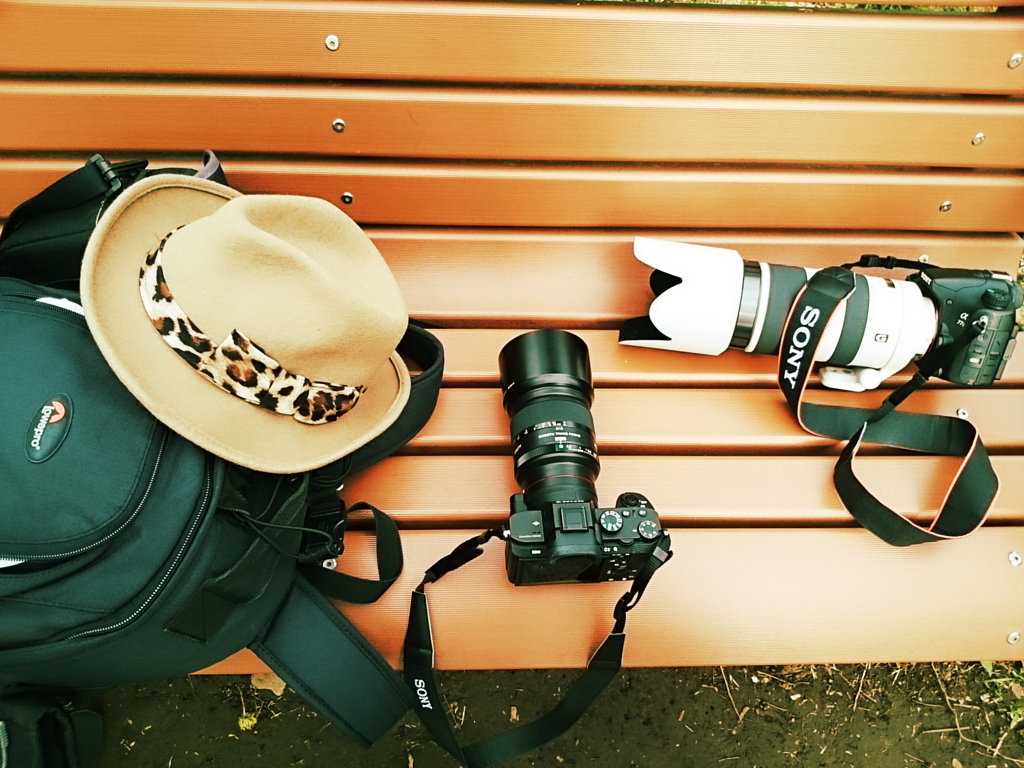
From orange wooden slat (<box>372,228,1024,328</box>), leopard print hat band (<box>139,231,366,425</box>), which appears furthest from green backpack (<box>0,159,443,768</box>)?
orange wooden slat (<box>372,228,1024,328</box>)

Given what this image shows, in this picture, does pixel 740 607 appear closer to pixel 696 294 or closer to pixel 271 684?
pixel 696 294

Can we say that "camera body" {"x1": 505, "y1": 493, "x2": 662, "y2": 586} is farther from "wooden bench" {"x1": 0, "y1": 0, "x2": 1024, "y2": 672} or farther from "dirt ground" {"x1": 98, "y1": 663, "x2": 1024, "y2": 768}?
"dirt ground" {"x1": 98, "y1": 663, "x2": 1024, "y2": 768}

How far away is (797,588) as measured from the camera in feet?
4.05

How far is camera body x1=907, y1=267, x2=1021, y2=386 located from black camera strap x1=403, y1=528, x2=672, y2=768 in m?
0.66

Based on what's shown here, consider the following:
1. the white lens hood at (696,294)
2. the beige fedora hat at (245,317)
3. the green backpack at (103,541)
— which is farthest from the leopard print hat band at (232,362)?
the white lens hood at (696,294)

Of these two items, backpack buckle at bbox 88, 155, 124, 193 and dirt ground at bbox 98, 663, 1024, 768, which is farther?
dirt ground at bbox 98, 663, 1024, 768

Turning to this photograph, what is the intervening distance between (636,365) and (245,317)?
806mm

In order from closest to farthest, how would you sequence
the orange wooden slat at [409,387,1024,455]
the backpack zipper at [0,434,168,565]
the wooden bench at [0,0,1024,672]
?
the backpack zipper at [0,434,168,565], the wooden bench at [0,0,1024,672], the orange wooden slat at [409,387,1024,455]

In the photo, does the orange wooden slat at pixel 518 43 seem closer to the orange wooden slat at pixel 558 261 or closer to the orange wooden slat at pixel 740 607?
the orange wooden slat at pixel 558 261

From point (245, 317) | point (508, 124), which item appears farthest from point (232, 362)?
point (508, 124)

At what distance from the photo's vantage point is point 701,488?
1.30 m

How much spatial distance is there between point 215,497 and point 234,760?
79cm

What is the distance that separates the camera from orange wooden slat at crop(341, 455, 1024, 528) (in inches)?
50.0

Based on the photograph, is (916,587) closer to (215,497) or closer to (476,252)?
(476,252)
